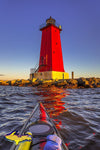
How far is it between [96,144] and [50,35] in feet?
83.6

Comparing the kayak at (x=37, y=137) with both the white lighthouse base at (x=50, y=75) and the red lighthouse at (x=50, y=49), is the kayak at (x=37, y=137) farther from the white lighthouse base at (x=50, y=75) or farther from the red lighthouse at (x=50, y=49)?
the red lighthouse at (x=50, y=49)

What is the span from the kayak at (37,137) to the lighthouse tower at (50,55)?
69.3ft

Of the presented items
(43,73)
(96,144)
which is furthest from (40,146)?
(43,73)

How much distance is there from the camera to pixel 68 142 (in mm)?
2549

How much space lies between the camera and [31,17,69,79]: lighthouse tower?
24578 millimetres

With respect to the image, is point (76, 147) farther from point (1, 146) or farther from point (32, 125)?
point (1, 146)

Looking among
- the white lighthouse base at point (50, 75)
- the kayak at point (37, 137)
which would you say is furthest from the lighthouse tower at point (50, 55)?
the kayak at point (37, 137)

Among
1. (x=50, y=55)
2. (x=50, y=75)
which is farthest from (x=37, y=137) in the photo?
(x=50, y=55)

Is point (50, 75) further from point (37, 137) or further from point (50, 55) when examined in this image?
point (37, 137)

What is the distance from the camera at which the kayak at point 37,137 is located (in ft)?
5.55

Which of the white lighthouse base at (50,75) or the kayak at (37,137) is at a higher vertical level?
the white lighthouse base at (50,75)

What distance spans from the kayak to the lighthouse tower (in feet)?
69.3

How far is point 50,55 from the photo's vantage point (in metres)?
24.7

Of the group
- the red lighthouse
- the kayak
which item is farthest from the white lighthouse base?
the kayak
